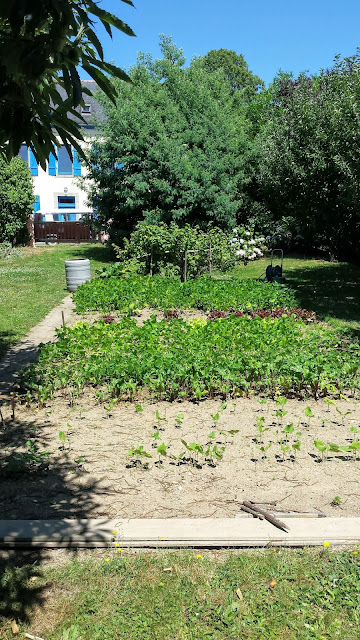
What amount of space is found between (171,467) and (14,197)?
1948 centimetres

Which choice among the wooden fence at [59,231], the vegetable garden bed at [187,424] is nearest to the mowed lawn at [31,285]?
the vegetable garden bed at [187,424]

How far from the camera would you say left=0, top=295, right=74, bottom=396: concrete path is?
6.52m

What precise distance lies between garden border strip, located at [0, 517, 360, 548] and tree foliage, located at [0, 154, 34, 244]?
20.0 meters

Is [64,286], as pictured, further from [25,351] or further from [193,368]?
[193,368]

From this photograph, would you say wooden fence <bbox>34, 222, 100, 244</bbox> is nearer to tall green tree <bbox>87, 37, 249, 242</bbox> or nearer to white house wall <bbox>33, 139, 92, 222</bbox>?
white house wall <bbox>33, 139, 92, 222</bbox>

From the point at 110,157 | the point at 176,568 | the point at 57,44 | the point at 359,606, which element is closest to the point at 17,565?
the point at 176,568

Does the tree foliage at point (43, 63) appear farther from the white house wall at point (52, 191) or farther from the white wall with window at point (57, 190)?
the white wall with window at point (57, 190)

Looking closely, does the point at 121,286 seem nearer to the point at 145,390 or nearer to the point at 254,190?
the point at 145,390

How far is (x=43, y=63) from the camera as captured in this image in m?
2.02

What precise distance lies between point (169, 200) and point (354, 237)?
618cm

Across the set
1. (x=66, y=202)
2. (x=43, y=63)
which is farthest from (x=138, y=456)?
(x=66, y=202)

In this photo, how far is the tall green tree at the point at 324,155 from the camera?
35.3ft

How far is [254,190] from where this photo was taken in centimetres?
2234

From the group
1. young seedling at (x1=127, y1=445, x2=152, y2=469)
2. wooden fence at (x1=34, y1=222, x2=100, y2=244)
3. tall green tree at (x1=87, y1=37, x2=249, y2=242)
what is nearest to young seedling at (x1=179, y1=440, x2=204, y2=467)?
young seedling at (x1=127, y1=445, x2=152, y2=469)
